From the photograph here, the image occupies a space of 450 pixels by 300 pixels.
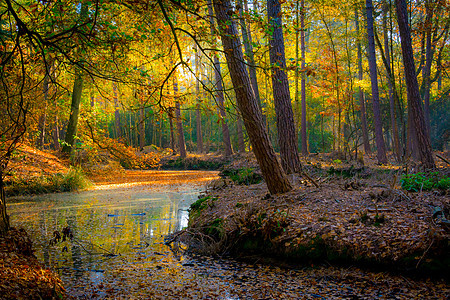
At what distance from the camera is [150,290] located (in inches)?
138

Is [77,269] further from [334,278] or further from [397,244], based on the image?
[397,244]

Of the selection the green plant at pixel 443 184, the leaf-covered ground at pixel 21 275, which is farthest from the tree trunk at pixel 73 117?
the green plant at pixel 443 184

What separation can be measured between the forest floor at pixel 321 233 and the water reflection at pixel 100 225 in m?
0.61

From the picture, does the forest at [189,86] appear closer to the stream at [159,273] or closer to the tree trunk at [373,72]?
the tree trunk at [373,72]

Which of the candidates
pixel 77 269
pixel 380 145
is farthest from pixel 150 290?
pixel 380 145

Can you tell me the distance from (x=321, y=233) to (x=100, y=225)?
13.9 feet

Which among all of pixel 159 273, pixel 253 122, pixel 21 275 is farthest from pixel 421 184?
pixel 21 275

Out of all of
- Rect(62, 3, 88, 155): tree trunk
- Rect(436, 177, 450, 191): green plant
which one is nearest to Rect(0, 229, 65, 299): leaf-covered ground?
Rect(436, 177, 450, 191): green plant

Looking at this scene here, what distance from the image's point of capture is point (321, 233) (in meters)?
4.24

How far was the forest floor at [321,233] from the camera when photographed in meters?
3.25

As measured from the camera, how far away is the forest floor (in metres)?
3.25

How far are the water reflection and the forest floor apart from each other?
610mm

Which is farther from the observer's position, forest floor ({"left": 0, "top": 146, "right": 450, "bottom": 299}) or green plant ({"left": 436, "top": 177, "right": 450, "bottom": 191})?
green plant ({"left": 436, "top": 177, "right": 450, "bottom": 191})

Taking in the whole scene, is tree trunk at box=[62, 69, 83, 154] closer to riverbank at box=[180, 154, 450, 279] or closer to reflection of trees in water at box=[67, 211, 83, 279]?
reflection of trees in water at box=[67, 211, 83, 279]
